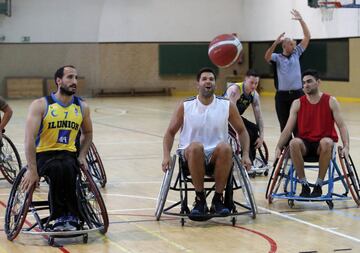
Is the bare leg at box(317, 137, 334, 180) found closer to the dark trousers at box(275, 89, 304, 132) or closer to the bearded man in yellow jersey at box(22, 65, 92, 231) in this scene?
the bearded man in yellow jersey at box(22, 65, 92, 231)

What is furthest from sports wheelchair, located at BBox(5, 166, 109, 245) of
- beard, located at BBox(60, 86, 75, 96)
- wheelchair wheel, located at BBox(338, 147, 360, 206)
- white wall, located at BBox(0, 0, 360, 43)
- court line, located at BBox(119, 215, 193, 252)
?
white wall, located at BBox(0, 0, 360, 43)

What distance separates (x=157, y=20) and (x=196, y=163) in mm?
21126

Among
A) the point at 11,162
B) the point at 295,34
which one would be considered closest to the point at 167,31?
the point at 295,34

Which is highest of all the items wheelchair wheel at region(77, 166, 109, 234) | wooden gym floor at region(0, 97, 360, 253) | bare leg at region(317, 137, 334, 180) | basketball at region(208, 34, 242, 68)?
basketball at region(208, 34, 242, 68)

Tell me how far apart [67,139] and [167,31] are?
70.8 ft

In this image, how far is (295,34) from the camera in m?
24.7

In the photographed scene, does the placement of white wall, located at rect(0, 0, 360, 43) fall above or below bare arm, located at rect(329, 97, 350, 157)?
above

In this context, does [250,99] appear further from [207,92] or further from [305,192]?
[207,92]

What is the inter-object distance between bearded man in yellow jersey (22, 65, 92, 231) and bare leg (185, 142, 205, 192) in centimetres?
85

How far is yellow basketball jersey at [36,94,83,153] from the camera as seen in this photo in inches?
234

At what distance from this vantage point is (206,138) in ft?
21.7

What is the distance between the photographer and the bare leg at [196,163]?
20.9ft

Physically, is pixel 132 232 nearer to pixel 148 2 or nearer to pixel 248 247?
pixel 248 247

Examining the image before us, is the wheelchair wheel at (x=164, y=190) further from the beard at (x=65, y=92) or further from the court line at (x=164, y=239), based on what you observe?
the beard at (x=65, y=92)
